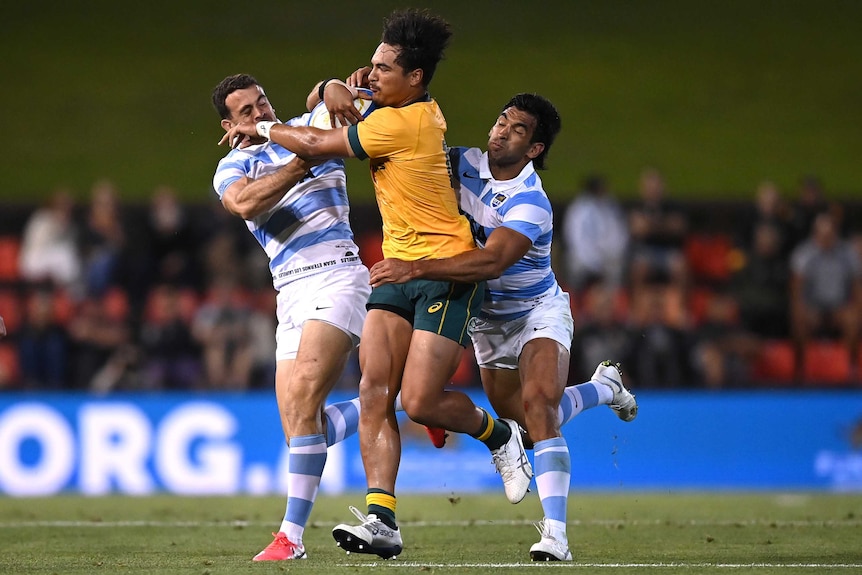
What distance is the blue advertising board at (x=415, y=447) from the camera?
13008mm

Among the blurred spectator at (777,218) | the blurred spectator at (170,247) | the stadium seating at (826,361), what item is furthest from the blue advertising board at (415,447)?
the blurred spectator at (777,218)

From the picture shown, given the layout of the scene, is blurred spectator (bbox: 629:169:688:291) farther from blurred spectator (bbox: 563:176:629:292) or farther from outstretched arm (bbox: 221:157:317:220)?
outstretched arm (bbox: 221:157:317:220)

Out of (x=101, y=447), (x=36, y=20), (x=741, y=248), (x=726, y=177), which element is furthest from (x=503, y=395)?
(x=36, y=20)

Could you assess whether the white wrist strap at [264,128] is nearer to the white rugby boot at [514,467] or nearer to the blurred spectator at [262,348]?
the white rugby boot at [514,467]

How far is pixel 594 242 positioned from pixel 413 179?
8047 millimetres

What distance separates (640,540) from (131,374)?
7.18 meters

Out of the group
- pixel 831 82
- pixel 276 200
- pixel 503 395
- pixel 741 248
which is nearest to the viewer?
pixel 276 200

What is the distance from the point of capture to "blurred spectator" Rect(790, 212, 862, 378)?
14.8 m

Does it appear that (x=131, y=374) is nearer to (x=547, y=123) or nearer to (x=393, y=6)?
(x=547, y=123)

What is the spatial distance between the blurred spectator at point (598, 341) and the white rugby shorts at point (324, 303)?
22.4 ft

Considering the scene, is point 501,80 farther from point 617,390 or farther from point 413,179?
point 413,179

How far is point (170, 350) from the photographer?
13953mm

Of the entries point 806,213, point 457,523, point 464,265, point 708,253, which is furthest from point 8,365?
point 806,213

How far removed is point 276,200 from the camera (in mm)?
6965
